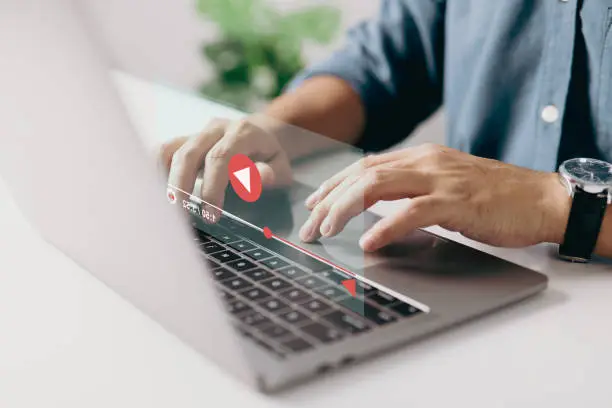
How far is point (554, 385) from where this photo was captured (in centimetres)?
49

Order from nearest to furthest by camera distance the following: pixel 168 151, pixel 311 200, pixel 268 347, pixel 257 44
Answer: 1. pixel 268 347
2. pixel 168 151
3. pixel 311 200
4. pixel 257 44

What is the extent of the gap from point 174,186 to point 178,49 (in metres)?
1.76

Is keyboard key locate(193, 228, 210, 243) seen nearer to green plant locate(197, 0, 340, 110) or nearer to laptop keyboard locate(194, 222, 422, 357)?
laptop keyboard locate(194, 222, 422, 357)

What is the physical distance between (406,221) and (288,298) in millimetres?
A: 159

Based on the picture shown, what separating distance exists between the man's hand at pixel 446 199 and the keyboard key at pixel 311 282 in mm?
71

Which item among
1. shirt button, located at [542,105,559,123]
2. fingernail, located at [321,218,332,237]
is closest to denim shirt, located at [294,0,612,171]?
shirt button, located at [542,105,559,123]

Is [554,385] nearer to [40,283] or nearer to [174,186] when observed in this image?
[174,186]

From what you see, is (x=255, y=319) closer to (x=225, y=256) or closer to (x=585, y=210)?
(x=225, y=256)

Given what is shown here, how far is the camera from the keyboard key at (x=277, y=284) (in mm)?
564

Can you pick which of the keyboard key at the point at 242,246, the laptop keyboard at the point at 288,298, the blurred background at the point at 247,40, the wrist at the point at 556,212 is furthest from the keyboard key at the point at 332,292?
the blurred background at the point at 247,40

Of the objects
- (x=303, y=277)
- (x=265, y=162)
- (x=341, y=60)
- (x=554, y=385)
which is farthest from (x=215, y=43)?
(x=554, y=385)

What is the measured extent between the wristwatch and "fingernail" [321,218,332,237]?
0.77 ft

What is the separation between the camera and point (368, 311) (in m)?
0.53
